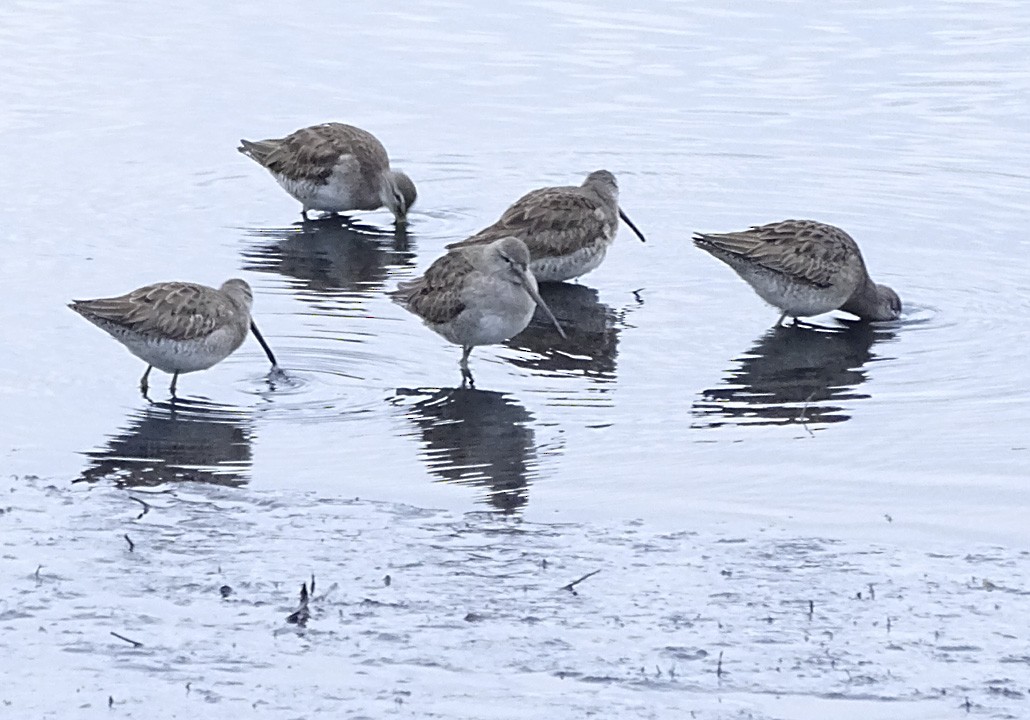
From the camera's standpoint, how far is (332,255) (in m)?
14.4

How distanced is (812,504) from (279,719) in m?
3.29

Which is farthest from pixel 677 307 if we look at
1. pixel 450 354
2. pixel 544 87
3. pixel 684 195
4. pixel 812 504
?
pixel 544 87

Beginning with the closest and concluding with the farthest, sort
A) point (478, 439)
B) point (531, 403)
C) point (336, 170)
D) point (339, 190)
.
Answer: point (478, 439) < point (531, 403) < point (336, 170) < point (339, 190)

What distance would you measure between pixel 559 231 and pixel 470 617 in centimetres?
675

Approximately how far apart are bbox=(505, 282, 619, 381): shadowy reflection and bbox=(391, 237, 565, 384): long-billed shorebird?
420 mm

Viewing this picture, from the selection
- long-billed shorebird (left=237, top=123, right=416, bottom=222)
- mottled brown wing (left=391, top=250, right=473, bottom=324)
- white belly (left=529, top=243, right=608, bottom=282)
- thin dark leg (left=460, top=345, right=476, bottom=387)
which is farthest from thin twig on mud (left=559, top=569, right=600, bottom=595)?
long-billed shorebird (left=237, top=123, right=416, bottom=222)

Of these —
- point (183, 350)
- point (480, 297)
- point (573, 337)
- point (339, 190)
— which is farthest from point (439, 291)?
point (339, 190)

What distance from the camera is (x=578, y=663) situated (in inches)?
251

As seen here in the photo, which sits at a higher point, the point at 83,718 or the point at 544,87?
the point at 544,87

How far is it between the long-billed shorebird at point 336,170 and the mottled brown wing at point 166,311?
16.4 feet

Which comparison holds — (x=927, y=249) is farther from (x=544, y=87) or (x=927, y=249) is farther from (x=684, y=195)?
(x=544, y=87)

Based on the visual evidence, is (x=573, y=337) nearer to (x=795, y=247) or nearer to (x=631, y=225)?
(x=795, y=247)

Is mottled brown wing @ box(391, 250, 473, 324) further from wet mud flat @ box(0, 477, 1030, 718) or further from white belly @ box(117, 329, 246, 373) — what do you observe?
wet mud flat @ box(0, 477, 1030, 718)

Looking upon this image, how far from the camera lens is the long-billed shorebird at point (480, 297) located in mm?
10805
